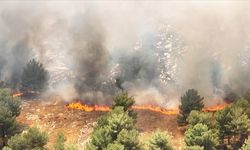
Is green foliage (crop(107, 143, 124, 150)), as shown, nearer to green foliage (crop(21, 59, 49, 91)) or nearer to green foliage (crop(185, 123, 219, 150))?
green foliage (crop(185, 123, 219, 150))

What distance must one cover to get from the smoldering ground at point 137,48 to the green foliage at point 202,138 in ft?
64.8

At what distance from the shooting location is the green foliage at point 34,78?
70.8 m

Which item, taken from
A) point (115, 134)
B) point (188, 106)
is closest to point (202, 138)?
point (115, 134)

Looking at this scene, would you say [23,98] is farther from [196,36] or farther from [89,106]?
[196,36]

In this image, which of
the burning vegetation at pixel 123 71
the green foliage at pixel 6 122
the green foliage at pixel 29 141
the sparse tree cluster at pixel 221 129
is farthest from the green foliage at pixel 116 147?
the green foliage at pixel 6 122

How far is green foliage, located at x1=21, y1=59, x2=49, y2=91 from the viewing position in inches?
2785

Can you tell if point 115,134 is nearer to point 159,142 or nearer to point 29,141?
point 159,142

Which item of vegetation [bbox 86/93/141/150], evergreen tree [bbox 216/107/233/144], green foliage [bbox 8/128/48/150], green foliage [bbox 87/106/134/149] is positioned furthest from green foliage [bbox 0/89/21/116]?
evergreen tree [bbox 216/107/233/144]

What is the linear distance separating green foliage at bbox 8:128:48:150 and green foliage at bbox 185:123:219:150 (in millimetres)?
15365

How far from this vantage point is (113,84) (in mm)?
69562

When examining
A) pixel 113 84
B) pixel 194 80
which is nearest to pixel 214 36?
pixel 194 80

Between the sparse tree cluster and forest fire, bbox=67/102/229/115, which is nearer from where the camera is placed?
Result: the sparse tree cluster

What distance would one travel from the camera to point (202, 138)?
→ 149 ft

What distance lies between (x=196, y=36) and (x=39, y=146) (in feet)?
118
